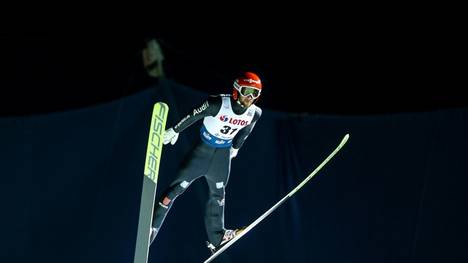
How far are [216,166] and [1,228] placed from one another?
4.72 feet

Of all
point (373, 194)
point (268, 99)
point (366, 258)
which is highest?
point (268, 99)

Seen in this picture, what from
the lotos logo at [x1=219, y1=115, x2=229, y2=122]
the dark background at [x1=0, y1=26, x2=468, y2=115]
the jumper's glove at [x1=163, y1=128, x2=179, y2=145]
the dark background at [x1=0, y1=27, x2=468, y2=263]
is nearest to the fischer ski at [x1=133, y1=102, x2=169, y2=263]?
the jumper's glove at [x1=163, y1=128, x2=179, y2=145]

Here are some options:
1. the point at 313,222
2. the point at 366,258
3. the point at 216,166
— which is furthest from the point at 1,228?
the point at 366,258

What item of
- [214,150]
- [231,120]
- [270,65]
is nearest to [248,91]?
[231,120]

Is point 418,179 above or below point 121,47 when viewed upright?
below

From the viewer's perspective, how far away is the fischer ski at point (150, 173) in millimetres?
3031

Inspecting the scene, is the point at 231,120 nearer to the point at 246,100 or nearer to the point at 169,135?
the point at 246,100

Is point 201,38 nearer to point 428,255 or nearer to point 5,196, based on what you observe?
point 5,196

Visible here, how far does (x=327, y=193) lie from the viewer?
443 centimetres

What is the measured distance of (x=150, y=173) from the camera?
10.2 ft

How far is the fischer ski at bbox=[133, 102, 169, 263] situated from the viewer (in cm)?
303

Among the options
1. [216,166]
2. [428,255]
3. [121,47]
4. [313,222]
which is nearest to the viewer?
[216,166]

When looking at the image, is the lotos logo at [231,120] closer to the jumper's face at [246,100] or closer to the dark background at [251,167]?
the jumper's face at [246,100]

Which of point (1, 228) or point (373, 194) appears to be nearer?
point (1, 228)
